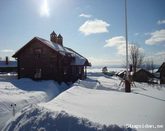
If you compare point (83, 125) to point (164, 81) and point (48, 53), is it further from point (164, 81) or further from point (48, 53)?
point (164, 81)

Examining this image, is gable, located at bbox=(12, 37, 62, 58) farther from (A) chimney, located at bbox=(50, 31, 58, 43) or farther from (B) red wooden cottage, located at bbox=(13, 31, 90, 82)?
(A) chimney, located at bbox=(50, 31, 58, 43)

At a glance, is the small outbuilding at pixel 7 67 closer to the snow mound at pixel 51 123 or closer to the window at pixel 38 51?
the window at pixel 38 51

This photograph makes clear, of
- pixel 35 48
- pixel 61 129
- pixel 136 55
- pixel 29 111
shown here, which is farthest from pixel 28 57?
pixel 136 55

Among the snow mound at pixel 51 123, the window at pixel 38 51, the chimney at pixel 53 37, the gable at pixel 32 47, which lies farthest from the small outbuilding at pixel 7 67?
the snow mound at pixel 51 123

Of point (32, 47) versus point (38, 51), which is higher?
point (32, 47)

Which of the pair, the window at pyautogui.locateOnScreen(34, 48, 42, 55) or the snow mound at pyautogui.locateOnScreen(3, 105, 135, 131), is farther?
the window at pyautogui.locateOnScreen(34, 48, 42, 55)

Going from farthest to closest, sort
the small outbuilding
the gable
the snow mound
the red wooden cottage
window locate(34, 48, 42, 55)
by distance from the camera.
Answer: the small outbuilding → window locate(34, 48, 42, 55) → the gable → the red wooden cottage → the snow mound

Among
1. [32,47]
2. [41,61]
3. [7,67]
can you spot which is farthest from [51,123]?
[7,67]

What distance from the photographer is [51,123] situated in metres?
7.74

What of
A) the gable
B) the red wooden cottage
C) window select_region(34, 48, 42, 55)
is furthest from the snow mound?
window select_region(34, 48, 42, 55)

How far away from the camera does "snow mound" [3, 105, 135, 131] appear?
7.17 metres

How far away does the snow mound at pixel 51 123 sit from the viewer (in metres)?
7.17

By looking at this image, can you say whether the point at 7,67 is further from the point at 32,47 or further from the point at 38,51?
the point at 38,51

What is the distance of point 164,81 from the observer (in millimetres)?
41344
